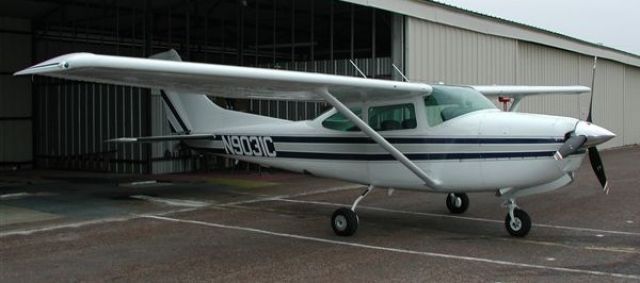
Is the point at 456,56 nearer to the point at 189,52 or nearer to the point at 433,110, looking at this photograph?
the point at 189,52

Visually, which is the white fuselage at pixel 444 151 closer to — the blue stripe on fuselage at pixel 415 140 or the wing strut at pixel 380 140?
the blue stripe on fuselage at pixel 415 140

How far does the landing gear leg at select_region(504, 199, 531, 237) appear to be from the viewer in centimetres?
798

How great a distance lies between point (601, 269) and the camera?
6.36 metres

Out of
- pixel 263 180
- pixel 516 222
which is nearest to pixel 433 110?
pixel 516 222

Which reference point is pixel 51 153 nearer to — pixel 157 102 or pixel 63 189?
pixel 157 102

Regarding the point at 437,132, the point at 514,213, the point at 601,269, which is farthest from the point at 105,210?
the point at 601,269

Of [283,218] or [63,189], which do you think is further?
[63,189]

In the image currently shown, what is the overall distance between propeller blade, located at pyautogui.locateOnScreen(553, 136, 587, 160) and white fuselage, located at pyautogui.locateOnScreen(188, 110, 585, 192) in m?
0.09

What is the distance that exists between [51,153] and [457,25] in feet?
45.1

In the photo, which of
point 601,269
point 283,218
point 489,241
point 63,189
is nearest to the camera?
point 601,269

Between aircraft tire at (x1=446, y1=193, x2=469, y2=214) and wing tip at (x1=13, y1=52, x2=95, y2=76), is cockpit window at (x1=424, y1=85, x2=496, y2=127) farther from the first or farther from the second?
wing tip at (x1=13, y1=52, x2=95, y2=76)

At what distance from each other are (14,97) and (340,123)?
50.9 ft

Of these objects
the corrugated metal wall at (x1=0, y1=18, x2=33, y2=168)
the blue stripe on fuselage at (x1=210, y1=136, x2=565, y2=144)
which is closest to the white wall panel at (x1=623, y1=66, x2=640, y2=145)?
the blue stripe on fuselage at (x1=210, y1=136, x2=565, y2=144)

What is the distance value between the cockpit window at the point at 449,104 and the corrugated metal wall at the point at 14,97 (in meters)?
16.5
